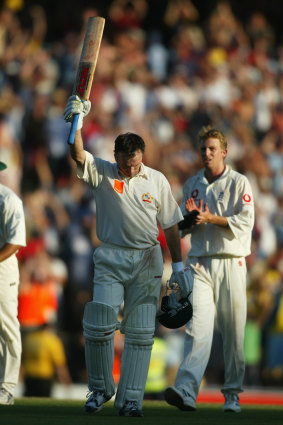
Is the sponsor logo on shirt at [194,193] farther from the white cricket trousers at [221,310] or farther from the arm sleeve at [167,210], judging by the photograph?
the arm sleeve at [167,210]

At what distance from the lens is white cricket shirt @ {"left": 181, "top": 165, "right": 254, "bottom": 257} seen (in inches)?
330

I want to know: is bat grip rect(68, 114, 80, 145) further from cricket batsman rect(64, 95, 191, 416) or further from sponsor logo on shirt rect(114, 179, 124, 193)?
sponsor logo on shirt rect(114, 179, 124, 193)

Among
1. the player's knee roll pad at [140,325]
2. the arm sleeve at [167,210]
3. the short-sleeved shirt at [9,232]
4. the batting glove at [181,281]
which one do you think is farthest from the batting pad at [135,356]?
the short-sleeved shirt at [9,232]

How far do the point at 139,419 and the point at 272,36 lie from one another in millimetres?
13744

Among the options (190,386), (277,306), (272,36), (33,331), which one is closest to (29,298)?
(33,331)

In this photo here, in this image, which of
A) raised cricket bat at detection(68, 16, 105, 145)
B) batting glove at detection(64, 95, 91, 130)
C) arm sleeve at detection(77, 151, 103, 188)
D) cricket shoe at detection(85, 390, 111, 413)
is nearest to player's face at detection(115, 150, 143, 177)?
arm sleeve at detection(77, 151, 103, 188)

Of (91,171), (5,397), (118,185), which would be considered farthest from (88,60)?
(5,397)

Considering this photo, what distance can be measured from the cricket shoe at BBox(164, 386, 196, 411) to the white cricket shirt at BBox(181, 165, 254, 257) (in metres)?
1.19

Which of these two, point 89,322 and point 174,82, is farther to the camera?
point 174,82

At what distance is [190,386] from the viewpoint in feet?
26.4

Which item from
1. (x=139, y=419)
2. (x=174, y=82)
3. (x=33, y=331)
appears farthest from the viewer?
(x=174, y=82)

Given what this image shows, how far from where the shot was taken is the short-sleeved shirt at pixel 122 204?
758 cm

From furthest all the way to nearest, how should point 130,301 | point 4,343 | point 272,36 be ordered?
1. point 272,36
2. point 4,343
3. point 130,301

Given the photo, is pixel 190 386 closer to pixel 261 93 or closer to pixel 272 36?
pixel 261 93
